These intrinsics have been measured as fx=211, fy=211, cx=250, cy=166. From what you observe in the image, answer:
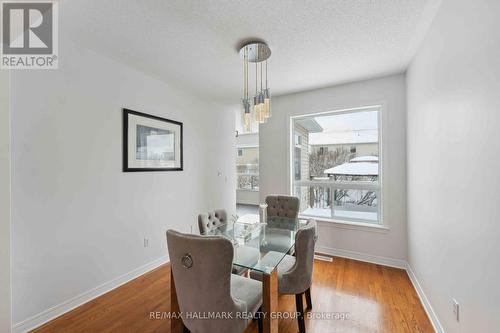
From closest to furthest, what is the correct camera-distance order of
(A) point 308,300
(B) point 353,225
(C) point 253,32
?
1. (C) point 253,32
2. (A) point 308,300
3. (B) point 353,225

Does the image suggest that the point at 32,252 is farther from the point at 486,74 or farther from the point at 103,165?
the point at 486,74

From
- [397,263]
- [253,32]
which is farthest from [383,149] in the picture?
[253,32]

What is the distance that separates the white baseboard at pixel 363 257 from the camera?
2.91 meters

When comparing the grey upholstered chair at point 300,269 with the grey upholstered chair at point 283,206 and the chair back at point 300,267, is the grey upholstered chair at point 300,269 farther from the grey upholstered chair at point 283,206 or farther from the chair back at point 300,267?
the grey upholstered chair at point 283,206

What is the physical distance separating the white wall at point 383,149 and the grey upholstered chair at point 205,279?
8.06ft

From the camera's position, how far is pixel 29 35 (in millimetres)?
1864

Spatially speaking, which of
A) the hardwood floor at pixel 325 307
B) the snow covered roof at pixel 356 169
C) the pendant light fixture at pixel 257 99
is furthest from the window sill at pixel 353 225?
the pendant light fixture at pixel 257 99

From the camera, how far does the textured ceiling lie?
1.66 metres

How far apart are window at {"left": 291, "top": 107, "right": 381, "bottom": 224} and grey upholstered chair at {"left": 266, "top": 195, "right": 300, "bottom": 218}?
0.84 m

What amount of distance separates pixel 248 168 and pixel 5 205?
21.9ft

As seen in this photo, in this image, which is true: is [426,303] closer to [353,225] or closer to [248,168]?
[353,225]

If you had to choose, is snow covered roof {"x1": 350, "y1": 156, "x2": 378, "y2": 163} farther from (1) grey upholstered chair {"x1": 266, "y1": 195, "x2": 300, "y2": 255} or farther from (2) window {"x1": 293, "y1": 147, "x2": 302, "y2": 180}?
(1) grey upholstered chair {"x1": 266, "y1": 195, "x2": 300, "y2": 255}

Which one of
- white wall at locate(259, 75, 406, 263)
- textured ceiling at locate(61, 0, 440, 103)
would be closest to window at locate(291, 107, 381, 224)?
white wall at locate(259, 75, 406, 263)

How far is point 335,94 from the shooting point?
131 inches
